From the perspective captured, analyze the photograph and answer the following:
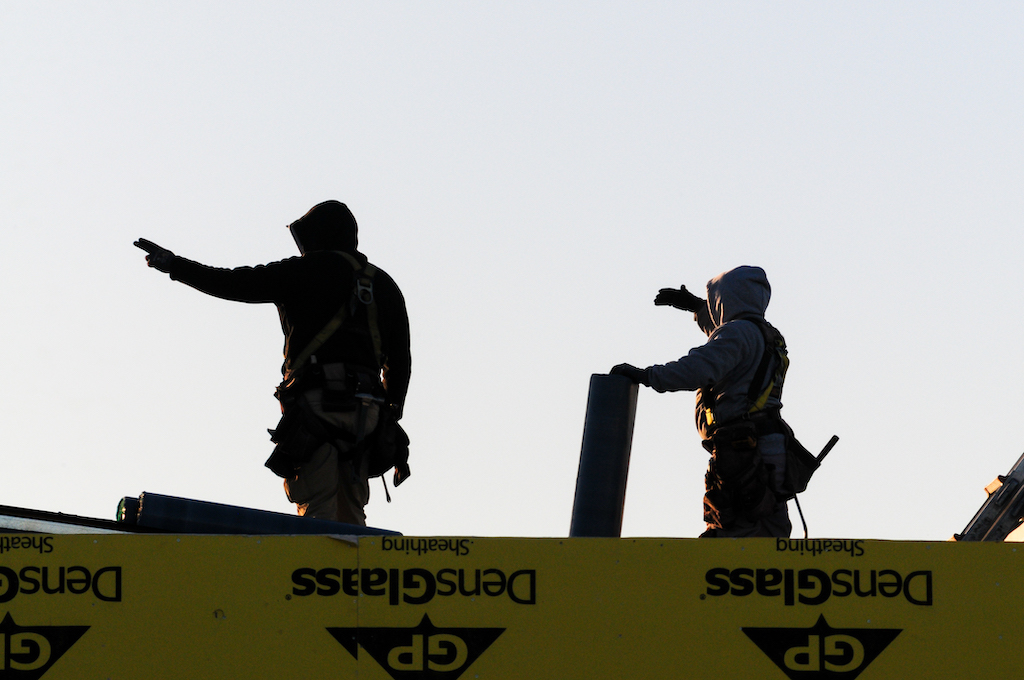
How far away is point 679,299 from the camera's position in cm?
789

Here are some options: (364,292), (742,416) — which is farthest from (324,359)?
(742,416)

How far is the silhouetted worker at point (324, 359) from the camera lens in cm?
692

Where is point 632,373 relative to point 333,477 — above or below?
above

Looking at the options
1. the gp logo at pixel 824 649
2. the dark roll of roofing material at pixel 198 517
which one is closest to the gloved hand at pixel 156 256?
the dark roll of roofing material at pixel 198 517

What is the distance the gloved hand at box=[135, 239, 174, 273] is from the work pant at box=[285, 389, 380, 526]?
94 cm

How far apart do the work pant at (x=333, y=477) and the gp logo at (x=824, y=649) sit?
3.01 meters

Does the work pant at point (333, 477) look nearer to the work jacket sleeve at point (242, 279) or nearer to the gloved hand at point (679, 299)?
the work jacket sleeve at point (242, 279)

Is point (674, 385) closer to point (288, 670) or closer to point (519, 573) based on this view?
point (519, 573)

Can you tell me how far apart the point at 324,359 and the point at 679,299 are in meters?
2.11

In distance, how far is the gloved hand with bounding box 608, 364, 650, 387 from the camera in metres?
6.46

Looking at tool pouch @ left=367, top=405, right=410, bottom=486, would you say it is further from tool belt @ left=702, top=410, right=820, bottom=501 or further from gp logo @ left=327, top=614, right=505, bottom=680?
gp logo @ left=327, top=614, right=505, bottom=680

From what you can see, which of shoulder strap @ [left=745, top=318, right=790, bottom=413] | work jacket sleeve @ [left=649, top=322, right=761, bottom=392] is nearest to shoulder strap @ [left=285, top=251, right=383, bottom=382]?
work jacket sleeve @ [left=649, top=322, right=761, bottom=392]

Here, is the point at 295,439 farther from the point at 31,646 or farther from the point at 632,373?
the point at 31,646

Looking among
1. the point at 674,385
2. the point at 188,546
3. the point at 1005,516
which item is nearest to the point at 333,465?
the point at 674,385
